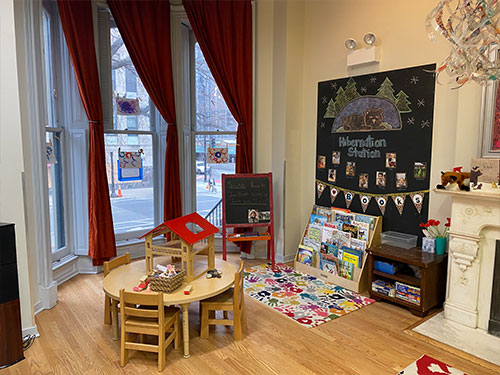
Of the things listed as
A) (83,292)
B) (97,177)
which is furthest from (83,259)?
(97,177)

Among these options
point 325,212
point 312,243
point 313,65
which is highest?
point 313,65

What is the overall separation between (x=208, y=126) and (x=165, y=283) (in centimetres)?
267

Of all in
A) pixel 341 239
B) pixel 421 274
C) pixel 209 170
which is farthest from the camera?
pixel 209 170

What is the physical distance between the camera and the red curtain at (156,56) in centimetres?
402

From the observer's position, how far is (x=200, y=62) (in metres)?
4.62

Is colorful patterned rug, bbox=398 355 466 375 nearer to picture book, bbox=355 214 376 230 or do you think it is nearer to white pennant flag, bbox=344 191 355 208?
picture book, bbox=355 214 376 230

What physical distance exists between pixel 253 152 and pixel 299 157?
0.58 m

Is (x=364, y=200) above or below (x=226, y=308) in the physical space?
above

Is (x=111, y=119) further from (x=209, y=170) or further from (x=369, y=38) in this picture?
(x=369, y=38)

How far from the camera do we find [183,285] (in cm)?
260

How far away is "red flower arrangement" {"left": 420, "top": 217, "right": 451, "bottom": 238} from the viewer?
3123mm

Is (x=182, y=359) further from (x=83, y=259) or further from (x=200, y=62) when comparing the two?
(x=200, y=62)

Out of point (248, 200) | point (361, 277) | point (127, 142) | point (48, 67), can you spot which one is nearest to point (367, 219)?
point (361, 277)

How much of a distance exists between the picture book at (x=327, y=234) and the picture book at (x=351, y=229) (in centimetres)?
12
